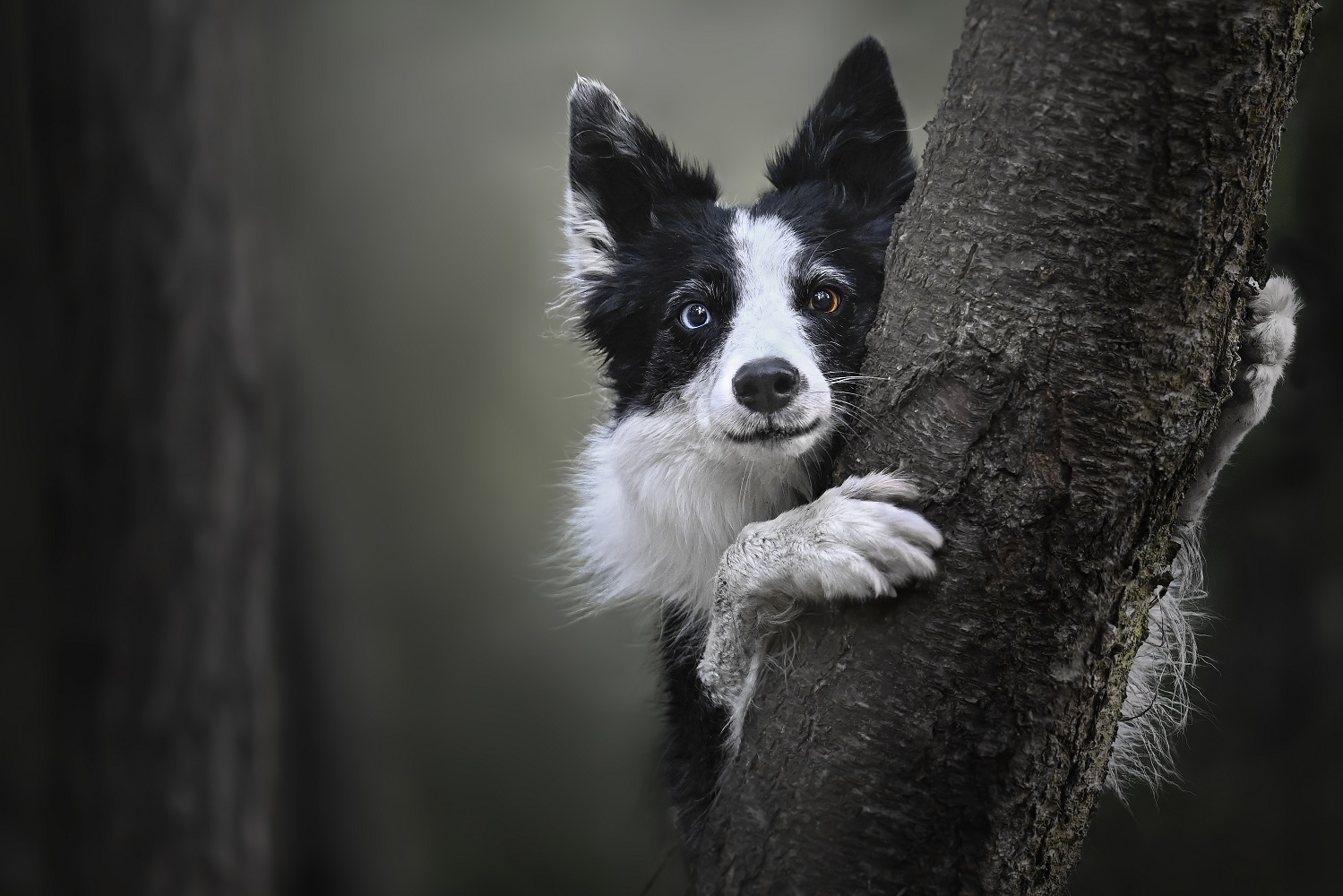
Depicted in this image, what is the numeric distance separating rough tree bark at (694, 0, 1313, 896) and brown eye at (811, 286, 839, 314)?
373mm

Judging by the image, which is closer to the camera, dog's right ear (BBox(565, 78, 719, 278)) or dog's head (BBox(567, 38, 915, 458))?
dog's head (BBox(567, 38, 915, 458))

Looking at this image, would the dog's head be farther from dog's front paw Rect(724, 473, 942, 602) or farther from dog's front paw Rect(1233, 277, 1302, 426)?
dog's front paw Rect(1233, 277, 1302, 426)

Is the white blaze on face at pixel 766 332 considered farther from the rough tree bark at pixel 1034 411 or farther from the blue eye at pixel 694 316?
the rough tree bark at pixel 1034 411

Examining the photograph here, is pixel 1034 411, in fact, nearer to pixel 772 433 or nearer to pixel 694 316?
pixel 772 433

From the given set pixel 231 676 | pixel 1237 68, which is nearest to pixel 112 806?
pixel 231 676

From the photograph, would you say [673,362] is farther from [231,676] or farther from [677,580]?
[231,676]

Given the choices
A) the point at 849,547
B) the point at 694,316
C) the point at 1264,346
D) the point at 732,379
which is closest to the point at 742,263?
the point at 694,316

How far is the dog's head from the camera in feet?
4.87

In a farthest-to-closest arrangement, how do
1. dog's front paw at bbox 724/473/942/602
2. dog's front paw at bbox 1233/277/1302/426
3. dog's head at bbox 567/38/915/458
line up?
dog's head at bbox 567/38/915/458 < dog's front paw at bbox 1233/277/1302/426 < dog's front paw at bbox 724/473/942/602

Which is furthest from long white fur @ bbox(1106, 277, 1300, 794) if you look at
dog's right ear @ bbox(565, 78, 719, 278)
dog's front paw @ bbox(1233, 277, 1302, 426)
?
dog's right ear @ bbox(565, 78, 719, 278)

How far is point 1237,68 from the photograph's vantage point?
3.02 ft

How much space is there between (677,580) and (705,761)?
0.36m

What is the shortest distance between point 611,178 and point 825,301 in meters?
0.53

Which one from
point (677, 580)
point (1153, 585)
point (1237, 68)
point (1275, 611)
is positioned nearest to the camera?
point (1237, 68)
